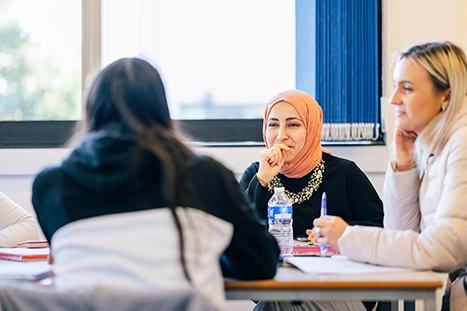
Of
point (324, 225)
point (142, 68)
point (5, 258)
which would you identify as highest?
point (142, 68)

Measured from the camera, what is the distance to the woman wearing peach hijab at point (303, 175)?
262cm

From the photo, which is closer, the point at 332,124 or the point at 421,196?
the point at 421,196

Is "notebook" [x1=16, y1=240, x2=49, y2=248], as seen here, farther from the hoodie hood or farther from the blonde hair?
the blonde hair

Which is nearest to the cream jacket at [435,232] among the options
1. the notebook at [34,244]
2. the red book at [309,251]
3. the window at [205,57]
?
the red book at [309,251]

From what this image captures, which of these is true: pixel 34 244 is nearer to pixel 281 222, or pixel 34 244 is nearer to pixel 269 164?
pixel 281 222

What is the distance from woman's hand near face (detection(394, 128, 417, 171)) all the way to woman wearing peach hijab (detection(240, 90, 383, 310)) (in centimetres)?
60

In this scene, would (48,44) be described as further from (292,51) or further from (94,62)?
(292,51)

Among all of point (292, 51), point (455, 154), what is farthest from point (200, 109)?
point (455, 154)

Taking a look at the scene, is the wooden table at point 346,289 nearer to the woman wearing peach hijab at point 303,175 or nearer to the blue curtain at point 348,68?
the woman wearing peach hijab at point 303,175

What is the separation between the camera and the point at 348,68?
333 cm

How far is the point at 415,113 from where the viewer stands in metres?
1.93

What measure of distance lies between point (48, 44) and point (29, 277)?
2.24 meters

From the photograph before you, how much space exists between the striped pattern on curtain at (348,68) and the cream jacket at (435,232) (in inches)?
55.1

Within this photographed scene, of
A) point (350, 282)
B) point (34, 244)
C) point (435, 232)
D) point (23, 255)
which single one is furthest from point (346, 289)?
point (34, 244)
